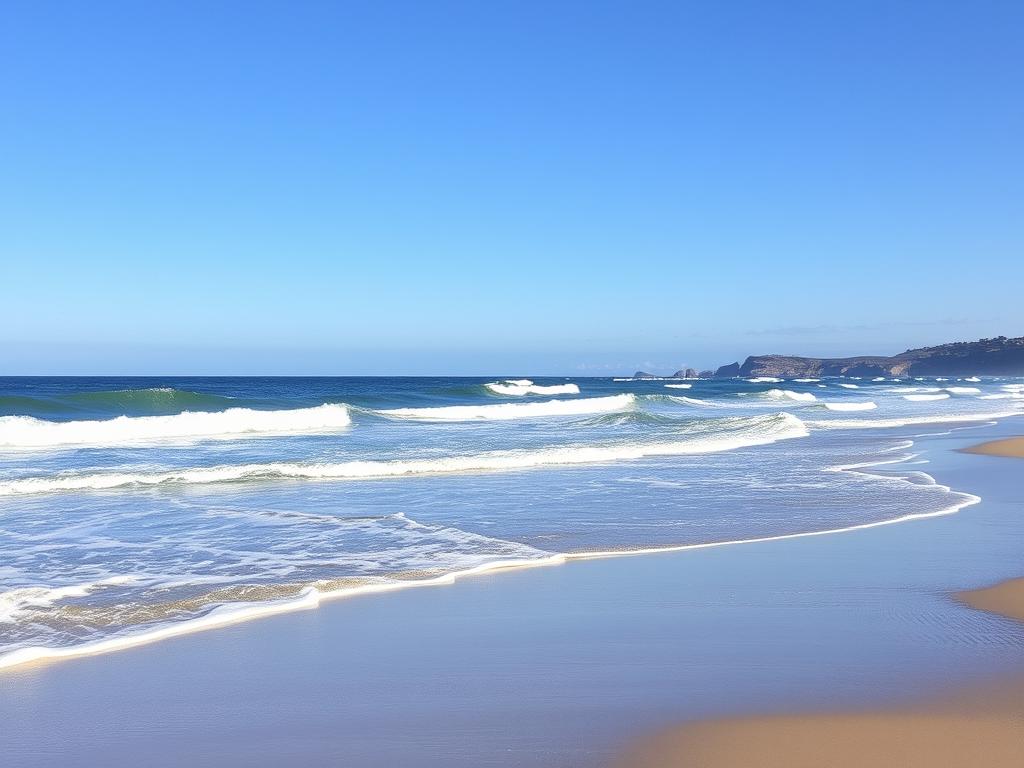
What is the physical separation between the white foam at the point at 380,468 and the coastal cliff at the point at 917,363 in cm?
14647

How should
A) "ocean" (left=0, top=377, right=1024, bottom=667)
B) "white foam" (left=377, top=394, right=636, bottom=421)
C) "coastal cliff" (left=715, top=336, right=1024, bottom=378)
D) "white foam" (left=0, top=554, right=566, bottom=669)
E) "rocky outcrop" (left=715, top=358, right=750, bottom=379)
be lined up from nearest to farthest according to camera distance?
"white foam" (left=0, top=554, right=566, bottom=669)
"ocean" (left=0, top=377, right=1024, bottom=667)
"white foam" (left=377, top=394, right=636, bottom=421)
"coastal cliff" (left=715, top=336, right=1024, bottom=378)
"rocky outcrop" (left=715, top=358, right=750, bottom=379)

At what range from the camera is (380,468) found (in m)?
Result: 14.2

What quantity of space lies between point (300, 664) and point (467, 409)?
32407mm

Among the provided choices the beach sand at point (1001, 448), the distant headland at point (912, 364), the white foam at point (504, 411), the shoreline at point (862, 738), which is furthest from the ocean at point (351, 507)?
the distant headland at point (912, 364)

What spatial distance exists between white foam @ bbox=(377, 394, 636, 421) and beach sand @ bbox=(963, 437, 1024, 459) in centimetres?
1756

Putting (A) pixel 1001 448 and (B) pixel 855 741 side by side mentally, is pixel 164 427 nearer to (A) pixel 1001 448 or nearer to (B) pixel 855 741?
(A) pixel 1001 448

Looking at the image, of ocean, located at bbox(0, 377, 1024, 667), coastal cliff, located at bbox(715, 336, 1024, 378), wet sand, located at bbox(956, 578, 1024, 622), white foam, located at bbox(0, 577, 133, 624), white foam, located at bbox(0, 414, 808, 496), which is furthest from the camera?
coastal cliff, located at bbox(715, 336, 1024, 378)

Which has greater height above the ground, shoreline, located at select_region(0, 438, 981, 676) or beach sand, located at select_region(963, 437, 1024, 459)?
shoreline, located at select_region(0, 438, 981, 676)

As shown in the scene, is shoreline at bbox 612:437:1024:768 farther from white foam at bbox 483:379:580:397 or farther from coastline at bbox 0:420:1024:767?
white foam at bbox 483:379:580:397

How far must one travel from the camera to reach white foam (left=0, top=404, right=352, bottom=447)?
22078 millimetres

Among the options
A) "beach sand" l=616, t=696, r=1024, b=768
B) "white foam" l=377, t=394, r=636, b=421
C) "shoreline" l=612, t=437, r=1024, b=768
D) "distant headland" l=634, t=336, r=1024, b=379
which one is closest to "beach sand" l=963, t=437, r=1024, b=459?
"shoreline" l=612, t=437, r=1024, b=768

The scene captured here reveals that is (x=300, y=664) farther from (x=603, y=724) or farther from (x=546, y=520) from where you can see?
(x=546, y=520)

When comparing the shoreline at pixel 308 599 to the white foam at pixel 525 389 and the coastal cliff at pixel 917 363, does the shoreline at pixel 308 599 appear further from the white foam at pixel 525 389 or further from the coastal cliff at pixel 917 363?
the coastal cliff at pixel 917 363

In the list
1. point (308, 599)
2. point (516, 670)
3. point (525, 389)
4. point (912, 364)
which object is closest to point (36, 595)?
point (308, 599)
